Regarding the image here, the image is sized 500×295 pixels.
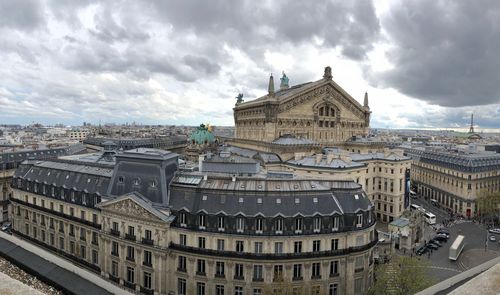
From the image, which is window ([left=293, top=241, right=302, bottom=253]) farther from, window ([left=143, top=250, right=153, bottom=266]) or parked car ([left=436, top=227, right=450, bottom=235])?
parked car ([left=436, top=227, right=450, bottom=235])

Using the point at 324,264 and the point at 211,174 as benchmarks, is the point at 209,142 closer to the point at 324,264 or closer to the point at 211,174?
the point at 211,174

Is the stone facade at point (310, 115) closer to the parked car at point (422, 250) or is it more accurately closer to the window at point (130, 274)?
the parked car at point (422, 250)

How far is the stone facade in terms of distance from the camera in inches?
3600

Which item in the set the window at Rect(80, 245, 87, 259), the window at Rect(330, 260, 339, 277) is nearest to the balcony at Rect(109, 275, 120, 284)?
the window at Rect(80, 245, 87, 259)

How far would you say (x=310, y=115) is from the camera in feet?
315

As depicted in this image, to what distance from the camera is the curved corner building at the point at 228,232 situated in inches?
1775

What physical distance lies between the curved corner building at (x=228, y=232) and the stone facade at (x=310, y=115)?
4232 centimetres

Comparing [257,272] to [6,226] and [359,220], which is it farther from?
[6,226]

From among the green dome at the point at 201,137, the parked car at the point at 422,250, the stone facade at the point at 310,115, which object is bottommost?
the parked car at the point at 422,250

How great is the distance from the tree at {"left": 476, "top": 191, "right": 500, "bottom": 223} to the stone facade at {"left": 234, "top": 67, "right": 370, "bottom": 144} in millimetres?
33006

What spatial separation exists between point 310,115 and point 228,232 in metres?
56.6

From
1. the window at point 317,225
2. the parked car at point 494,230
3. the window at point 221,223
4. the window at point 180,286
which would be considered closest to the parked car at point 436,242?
the parked car at point 494,230

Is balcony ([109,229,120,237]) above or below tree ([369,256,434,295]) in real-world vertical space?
above

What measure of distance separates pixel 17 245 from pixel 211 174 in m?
23.9
